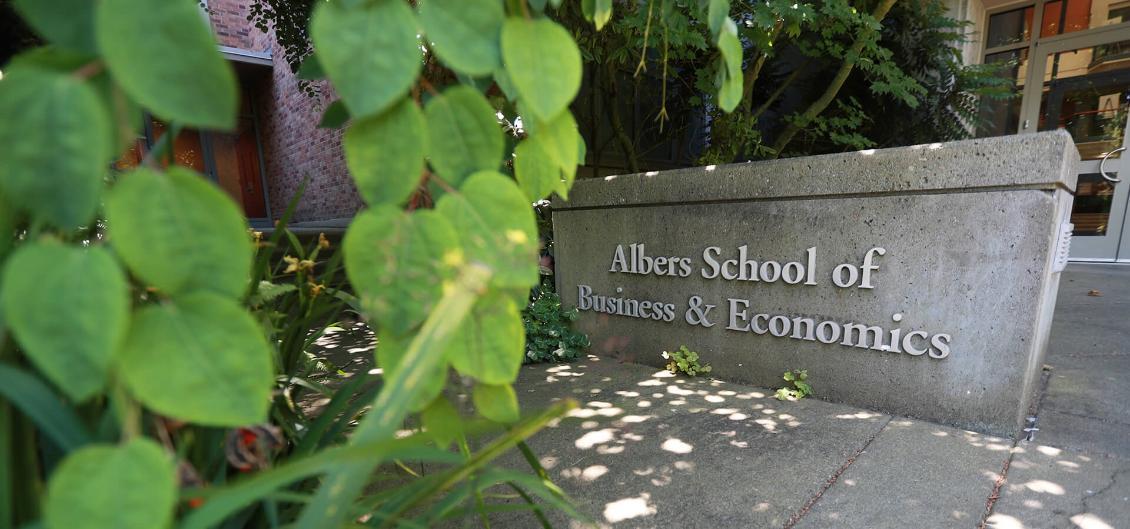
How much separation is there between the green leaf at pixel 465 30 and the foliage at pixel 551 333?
3.08 m

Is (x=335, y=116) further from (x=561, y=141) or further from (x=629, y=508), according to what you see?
(x=629, y=508)

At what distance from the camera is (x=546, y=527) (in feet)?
3.56

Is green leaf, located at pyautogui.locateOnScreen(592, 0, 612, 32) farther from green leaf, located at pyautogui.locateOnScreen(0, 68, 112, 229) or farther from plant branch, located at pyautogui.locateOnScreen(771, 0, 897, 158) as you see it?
plant branch, located at pyautogui.locateOnScreen(771, 0, 897, 158)

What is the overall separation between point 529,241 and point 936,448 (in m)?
2.52

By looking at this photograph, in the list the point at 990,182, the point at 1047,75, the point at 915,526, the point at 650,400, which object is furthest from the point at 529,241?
the point at 1047,75

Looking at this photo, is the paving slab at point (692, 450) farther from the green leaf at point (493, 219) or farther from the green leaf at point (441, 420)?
the green leaf at point (493, 219)

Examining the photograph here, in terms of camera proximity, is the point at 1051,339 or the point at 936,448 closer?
the point at 936,448

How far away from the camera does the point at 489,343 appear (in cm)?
52

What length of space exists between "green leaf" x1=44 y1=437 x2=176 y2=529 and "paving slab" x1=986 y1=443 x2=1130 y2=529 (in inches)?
88.9

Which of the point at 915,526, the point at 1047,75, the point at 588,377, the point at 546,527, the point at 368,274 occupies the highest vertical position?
the point at 1047,75

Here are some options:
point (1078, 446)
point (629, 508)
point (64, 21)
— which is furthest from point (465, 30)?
point (1078, 446)

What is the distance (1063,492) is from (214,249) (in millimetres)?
2693

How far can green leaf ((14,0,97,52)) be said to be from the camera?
0.36 m

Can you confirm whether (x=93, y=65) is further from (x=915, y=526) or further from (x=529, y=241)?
(x=915, y=526)
